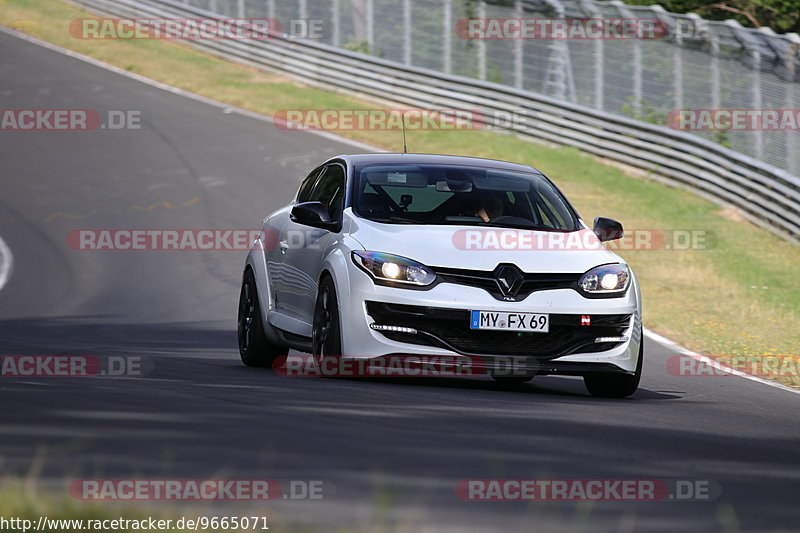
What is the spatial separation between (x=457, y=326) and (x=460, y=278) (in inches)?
11.9

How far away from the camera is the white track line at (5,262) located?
1714 centimetres

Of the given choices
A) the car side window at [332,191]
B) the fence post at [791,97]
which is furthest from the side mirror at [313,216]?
the fence post at [791,97]

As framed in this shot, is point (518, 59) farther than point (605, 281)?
Yes

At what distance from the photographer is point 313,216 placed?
31.4ft

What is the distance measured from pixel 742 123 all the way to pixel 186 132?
1130cm

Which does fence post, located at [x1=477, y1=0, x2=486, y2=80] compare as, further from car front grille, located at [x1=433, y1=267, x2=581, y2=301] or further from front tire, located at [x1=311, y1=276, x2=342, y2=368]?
car front grille, located at [x1=433, y1=267, x2=581, y2=301]

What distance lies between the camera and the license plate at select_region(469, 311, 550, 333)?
8.68 metres

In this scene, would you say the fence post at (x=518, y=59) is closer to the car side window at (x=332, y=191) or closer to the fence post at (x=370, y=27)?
the fence post at (x=370, y=27)

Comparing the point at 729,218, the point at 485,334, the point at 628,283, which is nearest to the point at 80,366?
the point at 485,334

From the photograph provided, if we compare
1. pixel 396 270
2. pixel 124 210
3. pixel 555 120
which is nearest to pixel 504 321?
pixel 396 270

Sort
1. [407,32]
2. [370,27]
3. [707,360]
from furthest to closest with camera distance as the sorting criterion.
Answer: [370,27], [407,32], [707,360]

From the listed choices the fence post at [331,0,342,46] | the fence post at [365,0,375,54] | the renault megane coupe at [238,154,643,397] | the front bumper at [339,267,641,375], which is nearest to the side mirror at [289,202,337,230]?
the renault megane coupe at [238,154,643,397]

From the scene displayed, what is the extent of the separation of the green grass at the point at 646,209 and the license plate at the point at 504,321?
3.88 m

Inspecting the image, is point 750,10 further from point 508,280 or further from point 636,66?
point 508,280
